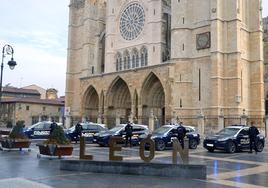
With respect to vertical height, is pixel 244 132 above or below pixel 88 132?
above

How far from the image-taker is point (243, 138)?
19656mm

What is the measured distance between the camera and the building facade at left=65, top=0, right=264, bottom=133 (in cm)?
3631

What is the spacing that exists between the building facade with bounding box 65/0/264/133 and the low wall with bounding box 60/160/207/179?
86.2 feet

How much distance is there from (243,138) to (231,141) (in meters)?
1.20

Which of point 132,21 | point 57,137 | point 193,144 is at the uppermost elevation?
point 132,21

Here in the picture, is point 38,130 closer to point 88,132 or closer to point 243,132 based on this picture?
point 88,132

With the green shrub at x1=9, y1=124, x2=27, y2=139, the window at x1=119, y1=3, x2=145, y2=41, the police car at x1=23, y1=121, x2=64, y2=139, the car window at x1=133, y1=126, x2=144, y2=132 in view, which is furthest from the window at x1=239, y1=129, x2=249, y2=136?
the window at x1=119, y1=3, x2=145, y2=41

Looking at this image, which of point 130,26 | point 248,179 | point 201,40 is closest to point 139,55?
point 130,26

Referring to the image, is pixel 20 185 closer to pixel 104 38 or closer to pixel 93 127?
pixel 93 127

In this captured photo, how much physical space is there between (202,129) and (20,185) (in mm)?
29000

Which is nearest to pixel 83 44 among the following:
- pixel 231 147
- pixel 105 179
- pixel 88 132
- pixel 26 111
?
pixel 26 111

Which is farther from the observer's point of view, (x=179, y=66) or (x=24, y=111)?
(x=24, y=111)

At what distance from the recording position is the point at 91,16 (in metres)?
53.1

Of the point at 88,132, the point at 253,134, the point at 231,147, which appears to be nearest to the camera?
the point at 253,134
